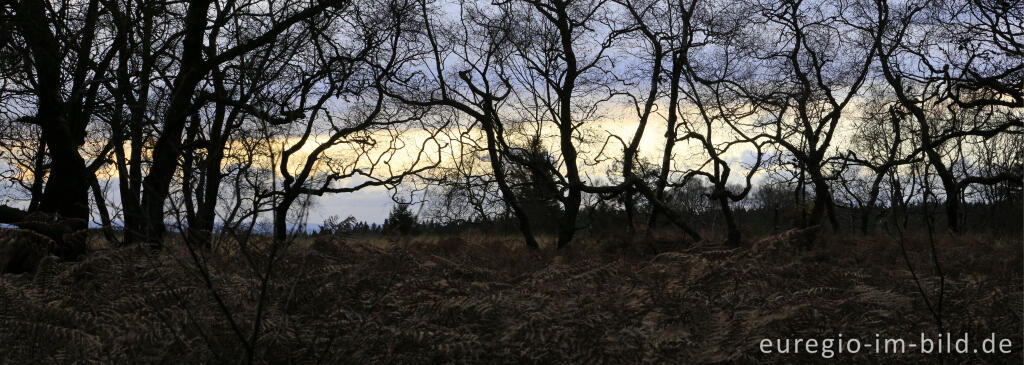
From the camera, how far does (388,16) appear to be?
53.8 feet

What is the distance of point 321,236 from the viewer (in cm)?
547

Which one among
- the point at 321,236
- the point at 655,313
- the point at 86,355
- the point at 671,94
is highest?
the point at 671,94

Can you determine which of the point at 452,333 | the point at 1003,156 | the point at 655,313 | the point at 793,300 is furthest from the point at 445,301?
the point at 1003,156

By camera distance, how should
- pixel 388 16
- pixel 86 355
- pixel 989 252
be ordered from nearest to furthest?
pixel 86 355, pixel 989 252, pixel 388 16

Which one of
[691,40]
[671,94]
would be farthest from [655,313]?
[691,40]

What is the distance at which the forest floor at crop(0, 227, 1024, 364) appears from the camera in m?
3.70

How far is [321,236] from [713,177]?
13911 mm

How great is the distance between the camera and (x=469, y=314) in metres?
4.42

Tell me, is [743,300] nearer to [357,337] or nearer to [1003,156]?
[357,337]

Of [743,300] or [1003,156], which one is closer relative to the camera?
[743,300]

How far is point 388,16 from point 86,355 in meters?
13.7

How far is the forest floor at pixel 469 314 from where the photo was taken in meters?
3.70

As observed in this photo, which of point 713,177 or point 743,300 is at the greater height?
point 713,177

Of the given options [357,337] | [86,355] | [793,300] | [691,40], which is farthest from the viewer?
[691,40]
